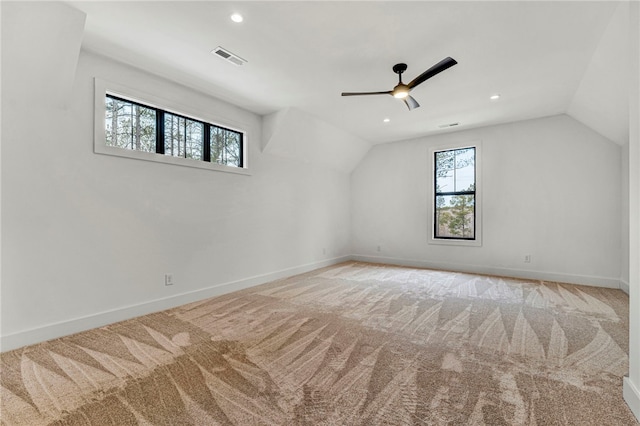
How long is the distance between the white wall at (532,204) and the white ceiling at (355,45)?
1.01 meters

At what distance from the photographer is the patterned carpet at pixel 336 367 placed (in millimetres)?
1681

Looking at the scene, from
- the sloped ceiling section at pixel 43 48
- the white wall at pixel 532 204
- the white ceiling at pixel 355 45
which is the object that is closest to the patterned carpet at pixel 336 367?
the white wall at pixel 532 204

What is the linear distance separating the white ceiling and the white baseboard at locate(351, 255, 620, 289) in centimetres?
289

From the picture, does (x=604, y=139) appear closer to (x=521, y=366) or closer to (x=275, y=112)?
(x=521, y=366)

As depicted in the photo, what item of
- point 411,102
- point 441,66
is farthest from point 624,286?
point 441,66

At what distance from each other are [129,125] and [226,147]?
1341 mm

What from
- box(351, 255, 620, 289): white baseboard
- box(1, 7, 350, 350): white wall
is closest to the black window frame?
box(1, 7, 350, 350): white wall

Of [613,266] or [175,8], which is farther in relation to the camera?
[613,266]

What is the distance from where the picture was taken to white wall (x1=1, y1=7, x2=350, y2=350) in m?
2.52

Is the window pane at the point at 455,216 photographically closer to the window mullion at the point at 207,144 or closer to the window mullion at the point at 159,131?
the window mullion at the point at 207,144

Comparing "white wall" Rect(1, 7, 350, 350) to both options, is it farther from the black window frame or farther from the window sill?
the black window frame

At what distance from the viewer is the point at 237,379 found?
6.66ft

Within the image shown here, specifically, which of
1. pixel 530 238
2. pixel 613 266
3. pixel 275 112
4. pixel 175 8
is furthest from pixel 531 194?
pixel 175 8

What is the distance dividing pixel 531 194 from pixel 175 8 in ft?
19.6
